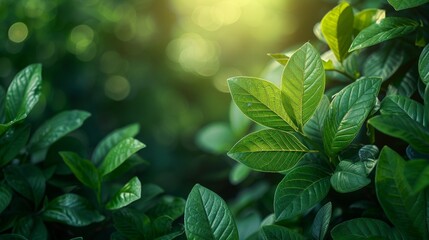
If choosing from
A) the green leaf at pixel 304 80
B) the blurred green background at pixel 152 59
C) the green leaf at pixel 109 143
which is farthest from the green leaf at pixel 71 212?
the blurred green background at pixel 152 59

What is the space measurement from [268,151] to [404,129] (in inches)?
8.3

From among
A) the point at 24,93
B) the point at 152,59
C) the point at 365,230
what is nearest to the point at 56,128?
the point at 24,93

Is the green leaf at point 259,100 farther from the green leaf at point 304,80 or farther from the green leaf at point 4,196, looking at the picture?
the green leaf at point 4,196

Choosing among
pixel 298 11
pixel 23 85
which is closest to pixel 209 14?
pixel 298 11

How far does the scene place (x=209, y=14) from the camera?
2406 millimetres

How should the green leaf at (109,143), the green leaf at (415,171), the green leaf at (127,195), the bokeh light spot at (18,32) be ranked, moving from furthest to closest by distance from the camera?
the bokeh light spot at (18,32)
the green leaf at (109,143)
the green leaf at (127,195)
the green leaf at (415,171)

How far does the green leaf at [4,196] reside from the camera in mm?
846

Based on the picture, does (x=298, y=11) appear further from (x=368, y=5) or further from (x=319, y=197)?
(x=319, y=197)

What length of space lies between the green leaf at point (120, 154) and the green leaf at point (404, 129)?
0.42m

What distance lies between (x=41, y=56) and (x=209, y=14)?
0.78 meters

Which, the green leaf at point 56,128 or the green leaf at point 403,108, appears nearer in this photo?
the green leaf at point 403,108

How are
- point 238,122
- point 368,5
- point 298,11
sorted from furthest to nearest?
point 298,11, point 238,122, point 368,5

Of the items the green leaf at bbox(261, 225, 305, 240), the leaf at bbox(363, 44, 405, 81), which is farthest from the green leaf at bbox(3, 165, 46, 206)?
the leaf at bbox(363, 44, 405, 81)

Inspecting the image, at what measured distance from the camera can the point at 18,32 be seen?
2.10 meters
